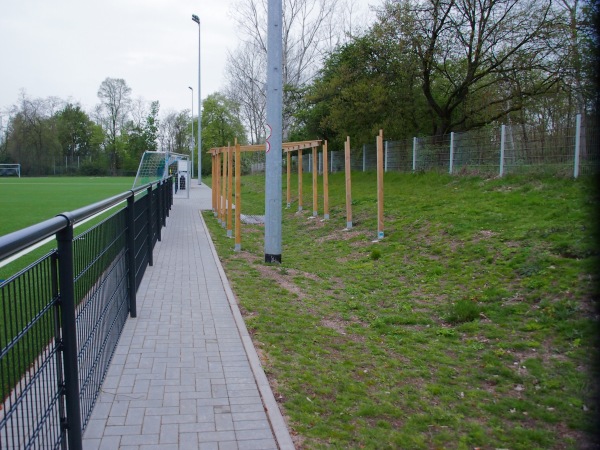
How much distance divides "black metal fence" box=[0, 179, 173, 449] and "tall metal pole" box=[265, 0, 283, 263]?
19.3 ft

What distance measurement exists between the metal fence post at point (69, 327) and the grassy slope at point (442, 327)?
1457mm

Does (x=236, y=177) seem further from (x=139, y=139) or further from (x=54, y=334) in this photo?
(x=139, y=139)

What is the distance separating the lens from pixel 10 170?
68.5m

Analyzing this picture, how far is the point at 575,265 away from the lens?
22.7 feet

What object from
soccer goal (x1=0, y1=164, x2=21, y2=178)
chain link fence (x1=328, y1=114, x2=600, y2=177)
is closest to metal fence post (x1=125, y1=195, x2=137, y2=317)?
chain link fence (x1=328, y1=114, x2=600, y2=177)

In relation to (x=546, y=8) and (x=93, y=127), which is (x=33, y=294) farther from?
(x=93, y=127)

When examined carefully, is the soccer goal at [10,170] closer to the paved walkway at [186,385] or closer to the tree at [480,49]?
the tree at [480,49]

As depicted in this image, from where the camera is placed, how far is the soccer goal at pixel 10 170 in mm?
67812

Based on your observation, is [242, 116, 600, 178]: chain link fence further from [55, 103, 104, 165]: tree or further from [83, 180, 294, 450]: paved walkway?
[55, 103, 104, 165]: tree

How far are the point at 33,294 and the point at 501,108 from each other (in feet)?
80.3

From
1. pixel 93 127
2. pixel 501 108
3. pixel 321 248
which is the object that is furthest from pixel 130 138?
pixel 321 248

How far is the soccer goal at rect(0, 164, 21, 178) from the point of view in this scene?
67.8m

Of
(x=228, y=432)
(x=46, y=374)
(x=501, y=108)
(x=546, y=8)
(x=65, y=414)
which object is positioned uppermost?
(x=546, y=8)

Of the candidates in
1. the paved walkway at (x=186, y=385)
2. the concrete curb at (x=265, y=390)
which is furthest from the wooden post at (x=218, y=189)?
the concrete curb at (x=265, y=390)
